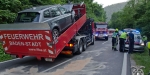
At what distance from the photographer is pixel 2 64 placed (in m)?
8.51

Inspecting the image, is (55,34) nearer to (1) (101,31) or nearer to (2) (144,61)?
(2) (144,61)

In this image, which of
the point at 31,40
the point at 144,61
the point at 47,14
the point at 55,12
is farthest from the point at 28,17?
the point at 144,61

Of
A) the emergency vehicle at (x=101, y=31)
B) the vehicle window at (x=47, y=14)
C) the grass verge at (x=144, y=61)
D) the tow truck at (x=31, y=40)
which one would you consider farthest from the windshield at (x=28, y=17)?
the emergency vehicle at (x=101, y=31)

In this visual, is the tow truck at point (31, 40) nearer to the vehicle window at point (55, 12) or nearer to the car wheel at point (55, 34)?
the car wheel at point (55, 34)

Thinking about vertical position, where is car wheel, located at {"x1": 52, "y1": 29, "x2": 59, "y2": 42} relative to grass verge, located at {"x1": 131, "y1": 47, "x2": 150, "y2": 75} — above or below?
above

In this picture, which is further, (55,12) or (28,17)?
(55,12)

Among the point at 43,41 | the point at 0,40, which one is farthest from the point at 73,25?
the point at 0,40

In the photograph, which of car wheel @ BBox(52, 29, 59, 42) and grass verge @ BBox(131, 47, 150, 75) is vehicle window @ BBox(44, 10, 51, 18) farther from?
grass verge @ BBox(131, 47, 150, 75)

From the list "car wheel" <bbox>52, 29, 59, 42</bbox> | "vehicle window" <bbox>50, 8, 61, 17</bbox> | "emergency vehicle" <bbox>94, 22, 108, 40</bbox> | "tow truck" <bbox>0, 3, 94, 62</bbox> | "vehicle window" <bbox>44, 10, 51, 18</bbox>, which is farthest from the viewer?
"emergency vehicle" <bbox>94, 22, 108, 40</bbox>

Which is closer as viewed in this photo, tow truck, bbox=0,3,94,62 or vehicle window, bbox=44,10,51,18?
tow truck, bbox=0,3,94,62

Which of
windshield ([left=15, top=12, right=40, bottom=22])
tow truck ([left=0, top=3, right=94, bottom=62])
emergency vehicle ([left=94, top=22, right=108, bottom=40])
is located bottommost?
emergency vehicle ([left=94, top=22, right=108, bottom=40])

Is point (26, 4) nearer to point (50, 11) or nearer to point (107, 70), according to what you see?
point (50, 11)

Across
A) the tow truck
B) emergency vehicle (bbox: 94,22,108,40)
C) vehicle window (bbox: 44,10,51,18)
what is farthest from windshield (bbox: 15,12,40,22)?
emergency vehicle (bbox: 94,22,108,40)

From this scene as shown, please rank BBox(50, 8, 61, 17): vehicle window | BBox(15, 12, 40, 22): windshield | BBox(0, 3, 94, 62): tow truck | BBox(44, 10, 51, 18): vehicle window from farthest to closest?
1. BBox(50, 8, 61, 17): vehicle window
2. BBox(44, 10, 51, 18): vehicle window
3. BBox(15, 12, 40, 22): windshield
4. BBox(0, 3, 94, 62): tow truck
